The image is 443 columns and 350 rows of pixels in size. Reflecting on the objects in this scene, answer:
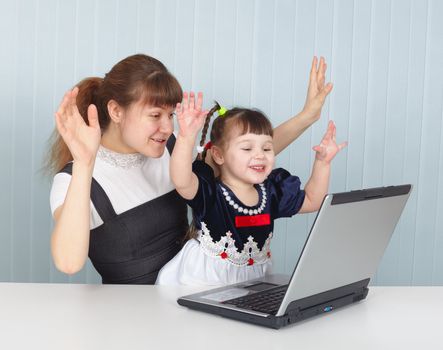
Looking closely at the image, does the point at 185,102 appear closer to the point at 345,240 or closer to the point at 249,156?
the point at 249,156

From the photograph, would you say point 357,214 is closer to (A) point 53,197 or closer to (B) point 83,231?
(B) point 83,231

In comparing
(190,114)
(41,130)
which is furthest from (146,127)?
(41,130)

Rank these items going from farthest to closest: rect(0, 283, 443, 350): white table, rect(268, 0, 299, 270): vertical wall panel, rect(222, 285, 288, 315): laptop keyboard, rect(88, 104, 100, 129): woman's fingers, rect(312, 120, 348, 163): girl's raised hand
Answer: rect(268, 0, 299, 270): vertical wall panel
rect(312, 120, 348, 163): girl's raised hand
rect(88, 104, 100, 129): woman's fingers
rect(222, 285, 288, 315): laptop keyboard
rect(0, 283, 443, 350): white table

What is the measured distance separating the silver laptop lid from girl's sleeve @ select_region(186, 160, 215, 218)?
2.07ft

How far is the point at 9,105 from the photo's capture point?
294cm

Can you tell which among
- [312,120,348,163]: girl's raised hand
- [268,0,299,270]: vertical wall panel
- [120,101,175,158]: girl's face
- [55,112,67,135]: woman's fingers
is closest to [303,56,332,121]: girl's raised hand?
[312,120,348,163]: girl's raised hand

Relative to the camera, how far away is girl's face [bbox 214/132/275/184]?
2107 mm

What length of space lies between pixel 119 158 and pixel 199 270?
44 cm

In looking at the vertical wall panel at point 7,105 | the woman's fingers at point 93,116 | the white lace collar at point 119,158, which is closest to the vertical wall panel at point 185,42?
the vertical wall panel at point 7,105

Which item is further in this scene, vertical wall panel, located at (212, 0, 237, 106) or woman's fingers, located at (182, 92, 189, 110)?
vertical wall panel, located at (212, 0, 237, 106)

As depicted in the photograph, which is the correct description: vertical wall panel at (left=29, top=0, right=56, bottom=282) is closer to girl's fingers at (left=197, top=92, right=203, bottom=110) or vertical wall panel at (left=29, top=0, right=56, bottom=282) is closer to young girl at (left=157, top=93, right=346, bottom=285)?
young girl at (left=157, top=93, right=346, bottom=285)

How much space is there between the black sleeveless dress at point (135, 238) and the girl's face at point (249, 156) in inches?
10.2

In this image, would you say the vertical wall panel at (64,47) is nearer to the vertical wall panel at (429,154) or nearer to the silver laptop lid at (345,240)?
the vertical wall panel at (429,154)

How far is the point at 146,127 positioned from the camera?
6.77ft
